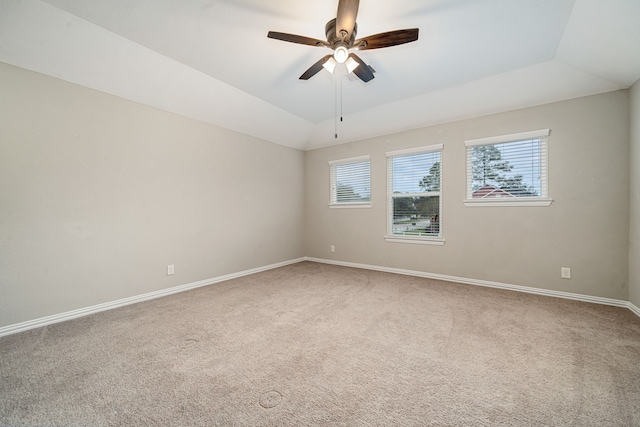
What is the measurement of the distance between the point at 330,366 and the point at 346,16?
2511 mm

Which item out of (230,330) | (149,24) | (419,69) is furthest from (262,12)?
(230,330)

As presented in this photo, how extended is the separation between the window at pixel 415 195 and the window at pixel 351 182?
0.47 m

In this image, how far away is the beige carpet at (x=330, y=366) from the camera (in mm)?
1343

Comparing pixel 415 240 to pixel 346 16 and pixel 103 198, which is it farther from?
pixel 103 198

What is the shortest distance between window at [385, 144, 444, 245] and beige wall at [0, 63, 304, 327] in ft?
8.68

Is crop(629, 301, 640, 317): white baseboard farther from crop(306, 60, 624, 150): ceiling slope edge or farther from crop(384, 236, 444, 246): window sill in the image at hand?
crop(306, 60, 624, 150): ceiling slope edge

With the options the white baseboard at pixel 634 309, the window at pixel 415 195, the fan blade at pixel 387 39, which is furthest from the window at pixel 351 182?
the white baseboard at pixel 634 309

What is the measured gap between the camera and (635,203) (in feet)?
8.70

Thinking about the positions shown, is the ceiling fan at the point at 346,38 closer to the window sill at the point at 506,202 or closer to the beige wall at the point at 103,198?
the beige wall at the point at 103,198

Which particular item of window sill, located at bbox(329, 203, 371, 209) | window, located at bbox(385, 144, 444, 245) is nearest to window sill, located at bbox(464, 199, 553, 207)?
window, located at bbox(385, 144, 444, 245)

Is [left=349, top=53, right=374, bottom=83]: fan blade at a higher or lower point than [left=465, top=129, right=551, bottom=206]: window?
higher

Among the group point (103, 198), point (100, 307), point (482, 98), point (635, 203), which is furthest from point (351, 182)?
point (100, 307)

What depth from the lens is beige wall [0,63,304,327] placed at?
231 centimetres

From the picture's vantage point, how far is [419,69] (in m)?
2.92
